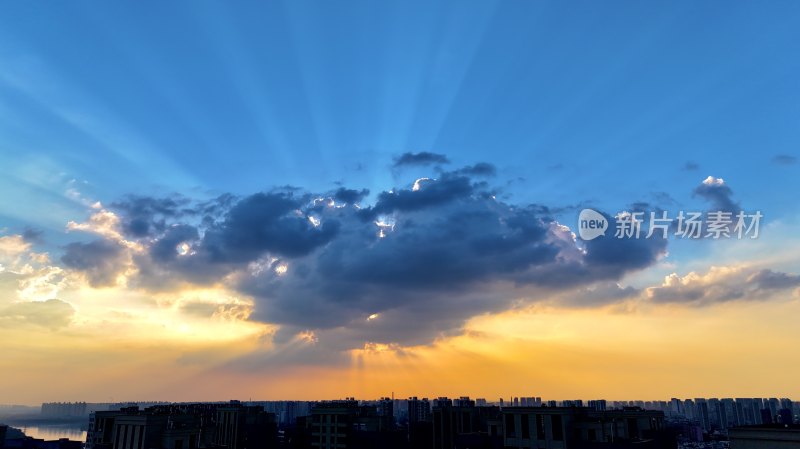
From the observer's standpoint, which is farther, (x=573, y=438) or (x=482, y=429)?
(x=482, y=429)

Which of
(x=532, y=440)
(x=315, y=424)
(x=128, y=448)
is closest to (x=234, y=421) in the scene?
(x=315, y=424)

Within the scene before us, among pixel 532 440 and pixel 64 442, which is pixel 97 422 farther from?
pixel 532 440

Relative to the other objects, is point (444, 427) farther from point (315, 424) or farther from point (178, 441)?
point (178, 441)

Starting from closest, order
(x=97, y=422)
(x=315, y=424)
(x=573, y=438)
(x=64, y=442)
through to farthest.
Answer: (x=573, y=438), (x=97, y=422), (x=64, y=442), (x=315, y=424)

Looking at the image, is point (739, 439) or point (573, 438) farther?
point (573, 438)

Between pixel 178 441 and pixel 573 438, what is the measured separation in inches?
2242

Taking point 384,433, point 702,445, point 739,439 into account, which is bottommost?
point 702,445

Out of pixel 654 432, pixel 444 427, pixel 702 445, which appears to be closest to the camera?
pixel 654 432

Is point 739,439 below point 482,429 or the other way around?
the other way around

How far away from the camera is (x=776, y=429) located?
3888cm

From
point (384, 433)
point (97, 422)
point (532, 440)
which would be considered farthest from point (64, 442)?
point (532, 440)

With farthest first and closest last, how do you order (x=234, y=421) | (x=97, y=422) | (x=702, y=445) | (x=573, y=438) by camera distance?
(x=702, y=445) < (x=234, y=421) < (x=97, y=422) < (x=573, y=438)

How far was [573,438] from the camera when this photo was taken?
2699 inches

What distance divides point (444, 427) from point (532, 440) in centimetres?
5792
